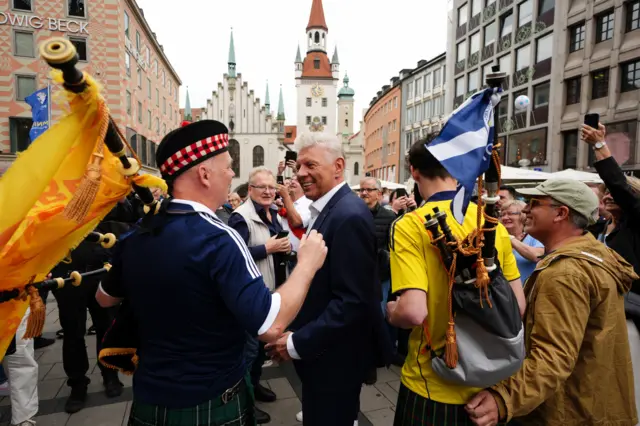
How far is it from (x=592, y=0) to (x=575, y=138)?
658 centimetres

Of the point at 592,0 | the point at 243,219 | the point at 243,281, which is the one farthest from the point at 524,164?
the point at 243,281

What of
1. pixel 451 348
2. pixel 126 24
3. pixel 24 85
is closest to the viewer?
pixel 451 348

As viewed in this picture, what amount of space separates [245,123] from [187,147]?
200ft

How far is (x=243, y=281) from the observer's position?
5.06 feet

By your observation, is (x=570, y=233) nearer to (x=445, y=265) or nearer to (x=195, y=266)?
(x=445, y=265)

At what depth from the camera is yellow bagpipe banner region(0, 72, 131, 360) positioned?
46.4 inches

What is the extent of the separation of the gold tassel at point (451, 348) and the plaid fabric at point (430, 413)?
313 millimetres

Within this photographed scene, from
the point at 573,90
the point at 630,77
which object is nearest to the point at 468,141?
the point at 630,77

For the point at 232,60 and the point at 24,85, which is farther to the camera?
the point at 232,60

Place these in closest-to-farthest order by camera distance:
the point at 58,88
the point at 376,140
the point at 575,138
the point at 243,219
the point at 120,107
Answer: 1. the point at 58,88
2. the point at 243,219
3. the point at 575,138
4. the point at 120,107
5. the point at 376,140

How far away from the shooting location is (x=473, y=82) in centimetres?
2862

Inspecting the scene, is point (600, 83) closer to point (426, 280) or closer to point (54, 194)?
point (426, 280)

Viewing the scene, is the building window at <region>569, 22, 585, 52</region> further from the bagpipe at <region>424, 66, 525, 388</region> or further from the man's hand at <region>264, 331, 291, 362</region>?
the man's hand at <region>264, 331, 291, 362</region>

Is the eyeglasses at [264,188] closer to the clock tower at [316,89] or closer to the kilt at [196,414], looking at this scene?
the kilt at [196,414]
